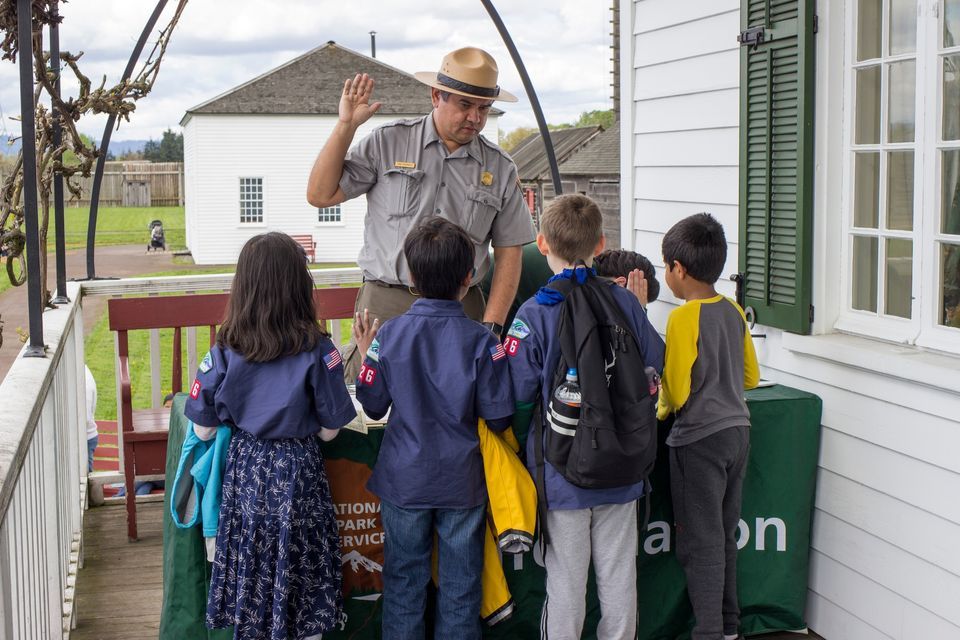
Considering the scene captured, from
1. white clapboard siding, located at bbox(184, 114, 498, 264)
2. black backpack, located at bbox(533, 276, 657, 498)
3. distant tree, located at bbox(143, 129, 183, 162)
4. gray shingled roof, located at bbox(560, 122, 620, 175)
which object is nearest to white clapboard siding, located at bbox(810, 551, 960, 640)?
black backpack, located at bbox(533, 276, 657, 498)

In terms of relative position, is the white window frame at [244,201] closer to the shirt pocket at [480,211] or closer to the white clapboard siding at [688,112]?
the white clapboard siding at [688,112]

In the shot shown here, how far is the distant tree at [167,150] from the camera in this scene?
2015 inches

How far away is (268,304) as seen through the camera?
2.56 meters

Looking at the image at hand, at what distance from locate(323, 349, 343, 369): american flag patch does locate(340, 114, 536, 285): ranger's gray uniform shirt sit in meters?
0.85

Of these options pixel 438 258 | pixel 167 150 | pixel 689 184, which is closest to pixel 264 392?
pixel 438 258

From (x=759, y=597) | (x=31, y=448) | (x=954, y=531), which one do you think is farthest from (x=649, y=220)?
(x=31, y=448)

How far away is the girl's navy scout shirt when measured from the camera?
101 inches

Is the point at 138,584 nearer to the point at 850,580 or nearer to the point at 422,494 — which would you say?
the point at 422,494

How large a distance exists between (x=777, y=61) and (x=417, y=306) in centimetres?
147

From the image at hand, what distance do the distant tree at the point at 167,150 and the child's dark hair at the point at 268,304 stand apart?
166 ft

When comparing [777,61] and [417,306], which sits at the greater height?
[777,61]

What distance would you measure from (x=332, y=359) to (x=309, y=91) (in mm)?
27943

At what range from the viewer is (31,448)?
251cm

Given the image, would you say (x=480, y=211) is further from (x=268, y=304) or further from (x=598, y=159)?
(x=598, y=159)
